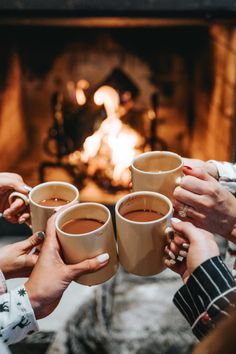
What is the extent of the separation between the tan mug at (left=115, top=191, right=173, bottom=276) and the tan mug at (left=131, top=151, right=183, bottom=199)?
0.06 metres

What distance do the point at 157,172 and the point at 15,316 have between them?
47cm

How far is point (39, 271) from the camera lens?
969 mm

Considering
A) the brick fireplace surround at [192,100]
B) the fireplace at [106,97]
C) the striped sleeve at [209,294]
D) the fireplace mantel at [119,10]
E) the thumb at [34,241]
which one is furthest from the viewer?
the fireplace at [106,97]

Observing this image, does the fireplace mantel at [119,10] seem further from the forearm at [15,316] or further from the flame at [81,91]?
the forearm at [15,316]

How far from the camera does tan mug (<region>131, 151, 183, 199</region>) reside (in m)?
1.10

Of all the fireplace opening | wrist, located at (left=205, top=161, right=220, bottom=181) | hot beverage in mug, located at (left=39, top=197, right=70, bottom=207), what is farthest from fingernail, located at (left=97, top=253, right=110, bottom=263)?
the fireplace opening

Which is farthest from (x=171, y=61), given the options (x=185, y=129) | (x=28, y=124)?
(x=28, y=124)

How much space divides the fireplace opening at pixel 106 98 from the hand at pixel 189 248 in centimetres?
141

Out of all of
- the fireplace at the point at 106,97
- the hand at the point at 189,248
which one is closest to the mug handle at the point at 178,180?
the hand at the point at 189,248

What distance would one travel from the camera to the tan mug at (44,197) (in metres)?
1.06

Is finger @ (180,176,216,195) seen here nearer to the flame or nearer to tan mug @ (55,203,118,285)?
tan mug @ (55,203,118,285)

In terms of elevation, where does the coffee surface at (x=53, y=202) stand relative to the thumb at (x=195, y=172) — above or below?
below

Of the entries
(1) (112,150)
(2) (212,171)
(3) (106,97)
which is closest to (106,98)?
(3) (106,97)

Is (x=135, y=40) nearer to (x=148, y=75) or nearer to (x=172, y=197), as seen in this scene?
(x=148, y=75)
